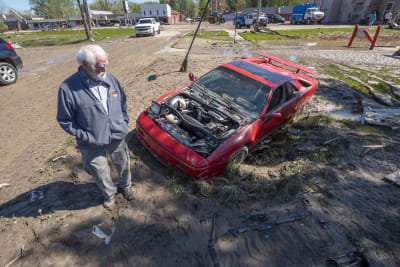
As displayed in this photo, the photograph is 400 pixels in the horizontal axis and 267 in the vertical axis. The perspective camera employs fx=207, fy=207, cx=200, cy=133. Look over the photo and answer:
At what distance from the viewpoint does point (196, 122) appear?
3680mm

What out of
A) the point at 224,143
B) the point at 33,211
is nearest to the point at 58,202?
the point at 33,211

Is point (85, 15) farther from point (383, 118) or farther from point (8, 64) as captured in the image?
point (383, 118)

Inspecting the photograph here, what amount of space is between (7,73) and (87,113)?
7825mm

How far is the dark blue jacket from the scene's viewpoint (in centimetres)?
208

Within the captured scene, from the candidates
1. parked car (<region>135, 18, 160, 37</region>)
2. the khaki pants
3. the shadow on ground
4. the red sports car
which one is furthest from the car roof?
parked car (<region>135, 18, 160, 37</region>)

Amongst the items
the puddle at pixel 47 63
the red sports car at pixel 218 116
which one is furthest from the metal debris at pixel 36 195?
the puddle at pixel 47 63

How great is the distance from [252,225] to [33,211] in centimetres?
282

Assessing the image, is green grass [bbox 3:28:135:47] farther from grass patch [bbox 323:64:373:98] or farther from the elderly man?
the elderly man

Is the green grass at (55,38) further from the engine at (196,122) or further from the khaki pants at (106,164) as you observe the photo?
the khaki pants at (106,164)

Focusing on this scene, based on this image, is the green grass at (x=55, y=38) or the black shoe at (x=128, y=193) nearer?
the black shoe at (x=128, y=193)

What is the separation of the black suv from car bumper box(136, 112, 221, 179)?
6833mm

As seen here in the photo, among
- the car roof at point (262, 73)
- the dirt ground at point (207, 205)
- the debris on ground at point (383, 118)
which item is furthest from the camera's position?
the debris on ground at point (383, 118)

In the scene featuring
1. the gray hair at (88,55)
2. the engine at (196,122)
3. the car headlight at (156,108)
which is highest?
the gray hair at (88,55)

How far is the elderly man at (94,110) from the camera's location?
2.06 m
